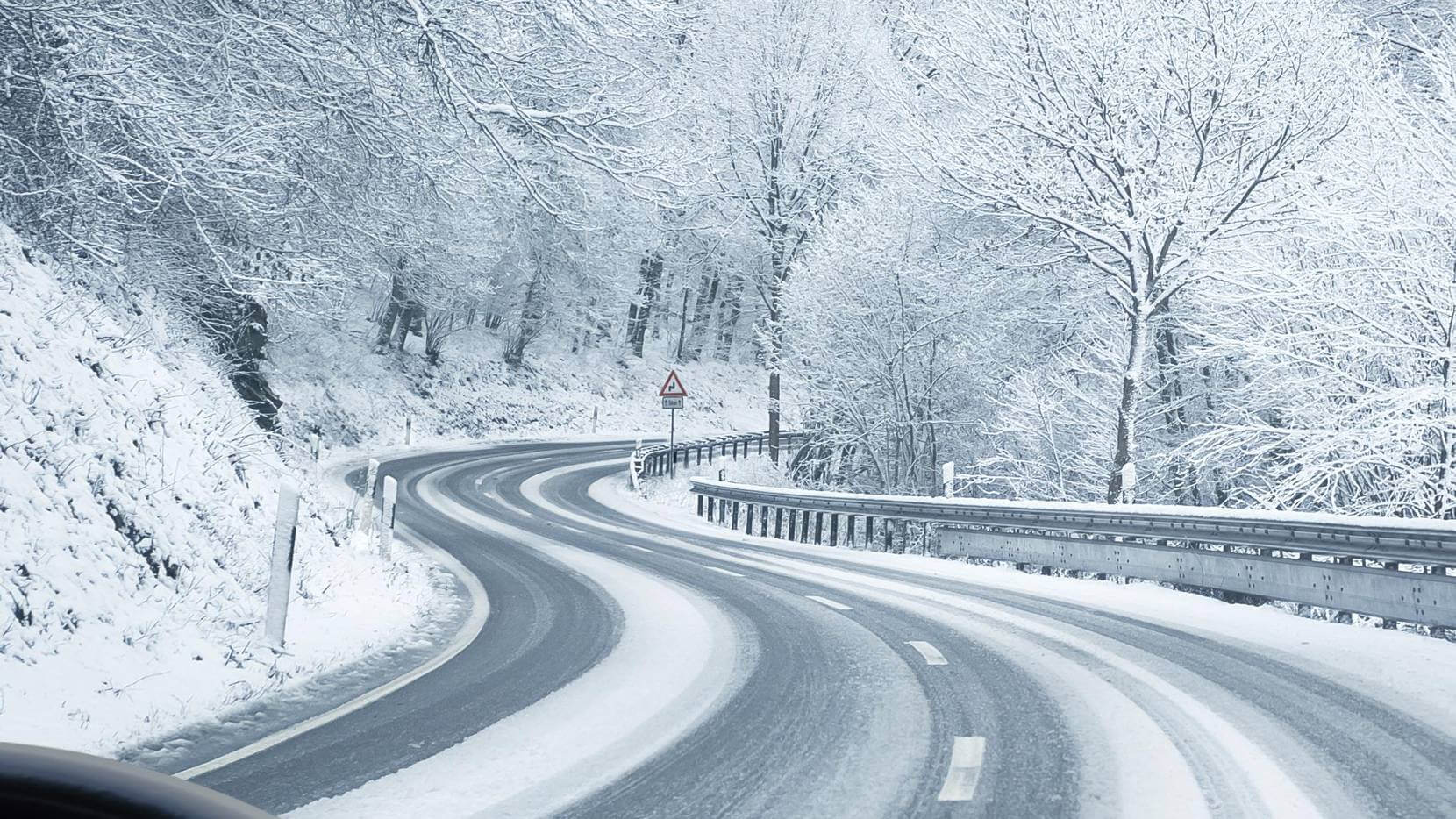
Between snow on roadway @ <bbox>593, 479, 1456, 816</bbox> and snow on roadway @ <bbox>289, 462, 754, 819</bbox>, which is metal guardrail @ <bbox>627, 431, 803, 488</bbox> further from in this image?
snow on roadway @ <bbox>289, 462, 754, 819</bbox>

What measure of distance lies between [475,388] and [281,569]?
3482 centimetres

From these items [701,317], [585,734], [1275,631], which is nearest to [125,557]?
[585,734]

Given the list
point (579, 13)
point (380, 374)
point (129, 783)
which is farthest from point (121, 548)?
point (380, 374)

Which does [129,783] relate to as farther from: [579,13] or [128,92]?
[579,13]

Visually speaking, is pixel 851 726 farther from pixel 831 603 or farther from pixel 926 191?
pixel 926 191

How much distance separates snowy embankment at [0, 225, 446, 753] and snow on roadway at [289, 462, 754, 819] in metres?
1.71

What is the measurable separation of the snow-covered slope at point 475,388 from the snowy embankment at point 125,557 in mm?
17602

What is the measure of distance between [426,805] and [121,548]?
3947 millimetres

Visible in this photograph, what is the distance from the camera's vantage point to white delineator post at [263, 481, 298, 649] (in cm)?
698

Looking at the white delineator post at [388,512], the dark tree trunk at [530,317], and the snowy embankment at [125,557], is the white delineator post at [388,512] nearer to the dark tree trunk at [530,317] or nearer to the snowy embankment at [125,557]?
the snowy embankment at [125,557]

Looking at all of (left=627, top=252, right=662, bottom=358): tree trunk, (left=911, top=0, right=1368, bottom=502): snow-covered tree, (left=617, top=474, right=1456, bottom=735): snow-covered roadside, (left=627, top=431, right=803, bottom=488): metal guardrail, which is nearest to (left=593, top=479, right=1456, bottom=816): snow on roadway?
(left=617, top=474, right=1456, bottom=735): snow-covered roadside

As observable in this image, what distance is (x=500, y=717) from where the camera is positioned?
5555mm

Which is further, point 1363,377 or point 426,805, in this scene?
point 1363,377

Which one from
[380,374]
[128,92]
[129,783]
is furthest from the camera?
[380,374]
